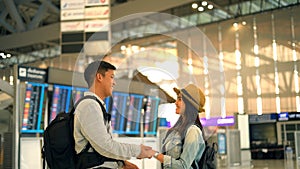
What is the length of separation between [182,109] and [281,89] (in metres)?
21.5

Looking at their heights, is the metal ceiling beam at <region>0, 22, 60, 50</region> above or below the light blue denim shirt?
above

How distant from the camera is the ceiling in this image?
15969mm

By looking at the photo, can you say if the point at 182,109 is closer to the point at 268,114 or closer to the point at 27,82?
the point at 27,82

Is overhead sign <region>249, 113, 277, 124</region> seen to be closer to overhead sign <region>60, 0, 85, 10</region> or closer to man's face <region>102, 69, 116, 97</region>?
overhead sign <region>60, 0, 85, 10</region>

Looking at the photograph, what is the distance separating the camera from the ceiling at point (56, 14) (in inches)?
629

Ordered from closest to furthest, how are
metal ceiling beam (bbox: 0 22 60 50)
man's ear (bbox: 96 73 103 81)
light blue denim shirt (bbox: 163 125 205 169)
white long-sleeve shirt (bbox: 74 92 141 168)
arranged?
1. white long-sleeve shirt (bbox: 74 92 141 168)
2. man's ear (bbox: 96 73 103 81)
3. light blue denim shirt (bbox: 163 125 205 169)
4. metal ceiling beam (bbox: 0 22 60 50)

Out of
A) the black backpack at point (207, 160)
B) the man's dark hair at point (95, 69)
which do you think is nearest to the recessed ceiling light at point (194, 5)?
the black backpack at point (207, 160)

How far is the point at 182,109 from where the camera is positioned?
256cm

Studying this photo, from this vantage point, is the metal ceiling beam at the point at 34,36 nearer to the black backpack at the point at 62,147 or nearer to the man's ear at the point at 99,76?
the man's ear at the point at 99,76

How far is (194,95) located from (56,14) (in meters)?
22.4

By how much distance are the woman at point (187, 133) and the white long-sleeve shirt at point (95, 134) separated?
49 cm

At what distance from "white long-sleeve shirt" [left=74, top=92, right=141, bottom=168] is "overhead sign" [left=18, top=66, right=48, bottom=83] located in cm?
369

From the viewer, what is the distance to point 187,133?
8.23 feet

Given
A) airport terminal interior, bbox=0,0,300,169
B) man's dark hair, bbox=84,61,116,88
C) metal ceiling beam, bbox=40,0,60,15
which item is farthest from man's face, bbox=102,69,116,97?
metal ceiling beam, bbox=40,0,60,15
